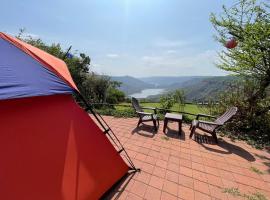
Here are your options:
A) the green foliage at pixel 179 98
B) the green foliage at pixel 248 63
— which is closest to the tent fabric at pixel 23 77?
the green foliage at pixel 248 63

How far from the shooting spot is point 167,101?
942 cm

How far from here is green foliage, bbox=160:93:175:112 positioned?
368 inches

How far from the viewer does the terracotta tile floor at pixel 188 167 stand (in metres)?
2.91

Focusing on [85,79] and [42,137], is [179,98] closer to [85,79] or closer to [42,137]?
[85,79]

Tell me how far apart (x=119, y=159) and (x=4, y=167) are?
1767mm

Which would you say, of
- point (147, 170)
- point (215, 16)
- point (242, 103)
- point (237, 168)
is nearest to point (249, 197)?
point (237, 168)

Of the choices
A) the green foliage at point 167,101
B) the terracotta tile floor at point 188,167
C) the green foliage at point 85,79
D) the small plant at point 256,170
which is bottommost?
the small plant at point 256,170

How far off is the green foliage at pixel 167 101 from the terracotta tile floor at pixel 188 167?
3651 mm

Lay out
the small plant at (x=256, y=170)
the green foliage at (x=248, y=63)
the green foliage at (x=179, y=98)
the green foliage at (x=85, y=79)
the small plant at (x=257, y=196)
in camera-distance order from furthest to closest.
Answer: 1. the green foliage at (x=85, y=79)
2. the green foliage at (x=179, y=98)
3. the green foliage at (x=248, y=63)
4. the small plant at (x=256, y=170)
5. the small plant at (x=257, y=196)

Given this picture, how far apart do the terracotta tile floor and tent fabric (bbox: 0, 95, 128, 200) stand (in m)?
0.64

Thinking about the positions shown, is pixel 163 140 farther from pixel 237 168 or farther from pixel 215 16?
pixel 215 16

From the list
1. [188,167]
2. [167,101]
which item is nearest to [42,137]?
[188,167]

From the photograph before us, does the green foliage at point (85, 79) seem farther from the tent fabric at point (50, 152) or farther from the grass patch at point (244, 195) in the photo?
the grass patch at point (244, 195)

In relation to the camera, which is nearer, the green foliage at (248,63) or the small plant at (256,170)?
the small plant at (256,170)
